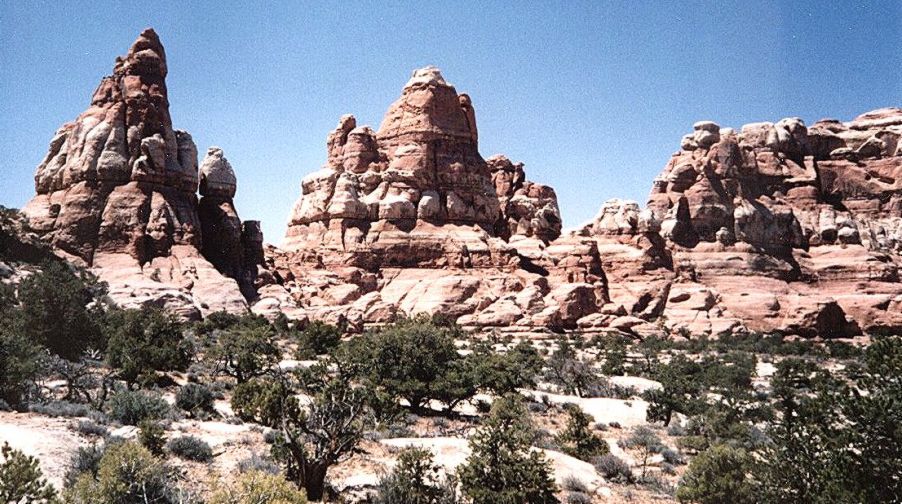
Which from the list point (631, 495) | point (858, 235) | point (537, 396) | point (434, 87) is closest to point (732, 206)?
point (858, 235)

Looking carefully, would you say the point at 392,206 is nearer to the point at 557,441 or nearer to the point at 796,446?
the point at 557,441

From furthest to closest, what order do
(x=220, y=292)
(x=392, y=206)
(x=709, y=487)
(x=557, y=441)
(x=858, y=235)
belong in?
(x=858, y=235), (x=392, y=206), (x=220, y=292), (x=557, y=441), (x=709, y=487)

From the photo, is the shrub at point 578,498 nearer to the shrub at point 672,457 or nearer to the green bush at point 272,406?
the shrub at point 672,457

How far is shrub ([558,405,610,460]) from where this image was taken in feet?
57.4

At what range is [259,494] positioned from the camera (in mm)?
8555

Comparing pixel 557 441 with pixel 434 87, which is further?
pixel 434 87

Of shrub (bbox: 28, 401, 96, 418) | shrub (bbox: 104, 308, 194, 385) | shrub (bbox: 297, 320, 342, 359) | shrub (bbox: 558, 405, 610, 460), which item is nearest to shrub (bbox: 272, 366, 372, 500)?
shrub (bbox: 28, 401, 96, 418)

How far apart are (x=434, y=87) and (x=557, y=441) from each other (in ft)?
173

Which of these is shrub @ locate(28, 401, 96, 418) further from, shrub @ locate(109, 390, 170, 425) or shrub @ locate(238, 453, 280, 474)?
shrub @ locate(238, 453, 280, 474)

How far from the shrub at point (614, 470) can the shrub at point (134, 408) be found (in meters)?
11.4

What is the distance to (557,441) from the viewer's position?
18453 millimetres

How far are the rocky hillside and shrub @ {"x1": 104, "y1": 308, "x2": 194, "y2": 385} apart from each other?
12955 millimetres

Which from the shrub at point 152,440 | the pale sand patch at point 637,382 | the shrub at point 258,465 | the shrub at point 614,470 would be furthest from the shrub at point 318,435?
the pale sand patch at point 637,382

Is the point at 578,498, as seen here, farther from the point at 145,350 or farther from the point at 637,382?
the point at 637,382
